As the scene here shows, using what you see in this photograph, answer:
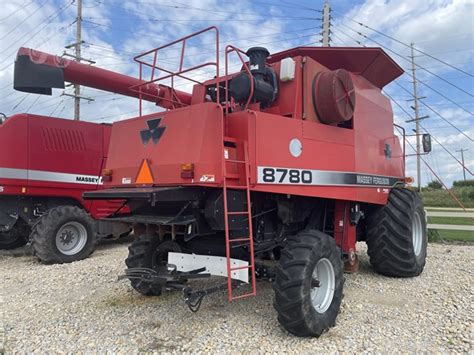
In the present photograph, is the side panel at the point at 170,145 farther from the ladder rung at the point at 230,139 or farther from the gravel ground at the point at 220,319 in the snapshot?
the gravel ground at the point at 220,319

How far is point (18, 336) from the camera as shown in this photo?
469 cm

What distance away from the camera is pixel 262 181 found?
15.0ft

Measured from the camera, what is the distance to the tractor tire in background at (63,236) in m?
8.70

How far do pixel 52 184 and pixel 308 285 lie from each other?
22.9ft

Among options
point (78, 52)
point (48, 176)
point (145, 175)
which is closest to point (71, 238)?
point (48, 176)

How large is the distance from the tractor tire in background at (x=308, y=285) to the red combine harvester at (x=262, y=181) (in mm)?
12

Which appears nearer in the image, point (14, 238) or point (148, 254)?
point (148, 254)

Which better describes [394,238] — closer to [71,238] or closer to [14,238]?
[71,238]

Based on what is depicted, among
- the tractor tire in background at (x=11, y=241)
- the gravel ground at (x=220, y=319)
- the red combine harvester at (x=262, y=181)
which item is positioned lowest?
the gravel ground at (x=220, y=319)

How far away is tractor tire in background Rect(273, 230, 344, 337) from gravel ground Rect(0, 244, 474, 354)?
0.65 feet

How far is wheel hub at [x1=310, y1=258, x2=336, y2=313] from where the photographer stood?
4.79 m

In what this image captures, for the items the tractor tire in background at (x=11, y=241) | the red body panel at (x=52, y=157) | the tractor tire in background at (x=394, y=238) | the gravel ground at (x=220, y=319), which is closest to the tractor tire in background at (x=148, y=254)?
the gravel ground at (x=220, y=319)

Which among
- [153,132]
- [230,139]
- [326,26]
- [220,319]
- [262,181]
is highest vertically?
[326,26]

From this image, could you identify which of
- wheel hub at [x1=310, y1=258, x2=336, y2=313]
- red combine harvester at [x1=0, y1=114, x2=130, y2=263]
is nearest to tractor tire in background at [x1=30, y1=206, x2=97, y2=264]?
red combine harvester at [x1=0, y1=114, x2=130, y2=263]
